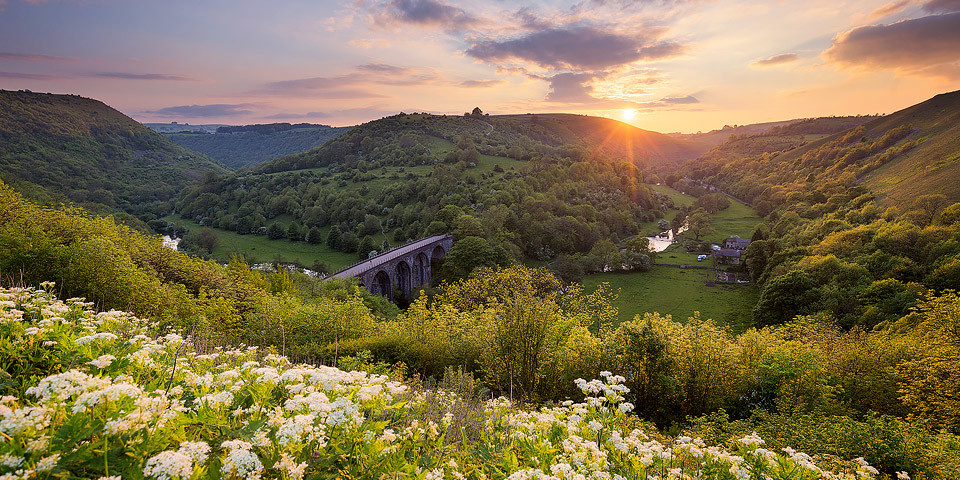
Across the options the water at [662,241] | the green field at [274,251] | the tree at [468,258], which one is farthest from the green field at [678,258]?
the green field at [274,251]

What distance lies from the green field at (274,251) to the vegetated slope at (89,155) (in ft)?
72.8

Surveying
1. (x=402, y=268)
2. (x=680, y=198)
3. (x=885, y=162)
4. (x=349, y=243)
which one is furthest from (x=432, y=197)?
(x=885, y=162)

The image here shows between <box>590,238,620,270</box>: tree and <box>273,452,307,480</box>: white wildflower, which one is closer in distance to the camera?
<box>273,452,307,480</box>: white wildflower

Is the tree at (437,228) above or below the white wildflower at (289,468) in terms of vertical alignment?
below

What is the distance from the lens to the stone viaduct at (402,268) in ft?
174

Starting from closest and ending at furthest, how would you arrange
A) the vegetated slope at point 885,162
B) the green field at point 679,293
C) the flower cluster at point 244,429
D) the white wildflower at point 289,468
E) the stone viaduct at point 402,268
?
the flower cluster at point 244,429 → the white wildflower at point 289,468 → the stone viaduct at point 402,268 → the green field at point 679,293 → the vegetated slope at point 885,162

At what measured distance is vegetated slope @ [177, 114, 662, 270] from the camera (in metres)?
82.9

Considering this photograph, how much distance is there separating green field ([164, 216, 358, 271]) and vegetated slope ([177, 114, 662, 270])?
2753 mm

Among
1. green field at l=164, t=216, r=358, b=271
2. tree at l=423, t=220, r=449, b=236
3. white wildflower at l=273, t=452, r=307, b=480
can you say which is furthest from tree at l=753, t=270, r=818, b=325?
green field at l=164, t=216, r=358, b=271

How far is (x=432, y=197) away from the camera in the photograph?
9456 centimetres

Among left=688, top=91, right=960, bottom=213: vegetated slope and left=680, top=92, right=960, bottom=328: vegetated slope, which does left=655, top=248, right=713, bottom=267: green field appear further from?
left=688, top=91, right=960, bottom=213: vegetated slope

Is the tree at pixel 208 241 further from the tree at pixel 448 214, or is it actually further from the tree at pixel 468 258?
the tree at pixel 468 258

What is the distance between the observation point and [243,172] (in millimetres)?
150375

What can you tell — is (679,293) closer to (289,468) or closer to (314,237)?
(289,468)
